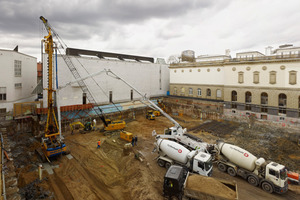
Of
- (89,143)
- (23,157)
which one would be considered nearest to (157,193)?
(89,143)

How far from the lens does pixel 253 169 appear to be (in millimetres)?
16078

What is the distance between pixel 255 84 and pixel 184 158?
28.7 metres

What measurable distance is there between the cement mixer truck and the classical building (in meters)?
23.1

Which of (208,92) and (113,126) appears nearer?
(113,126)

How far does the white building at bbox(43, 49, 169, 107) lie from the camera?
35094 millimetres

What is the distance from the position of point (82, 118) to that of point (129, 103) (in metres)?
14.0

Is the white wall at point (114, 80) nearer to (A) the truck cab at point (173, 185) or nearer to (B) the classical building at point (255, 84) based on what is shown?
(B) the classical building at point (255, 84)

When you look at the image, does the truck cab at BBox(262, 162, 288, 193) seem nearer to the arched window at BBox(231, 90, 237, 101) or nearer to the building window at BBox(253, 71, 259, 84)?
the building window at BBox(253, 71, 259, 84)

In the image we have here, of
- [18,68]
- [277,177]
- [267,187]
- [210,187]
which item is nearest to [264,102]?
[277,177]

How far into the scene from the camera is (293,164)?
1969cm

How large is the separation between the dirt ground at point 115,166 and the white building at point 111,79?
10.4 meters

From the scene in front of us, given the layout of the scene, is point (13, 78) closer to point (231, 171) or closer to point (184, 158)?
point (184, 158)

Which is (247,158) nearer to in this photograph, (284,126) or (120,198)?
(120,198)

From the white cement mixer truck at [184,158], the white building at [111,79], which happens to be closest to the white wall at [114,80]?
the white building at [111,79]
